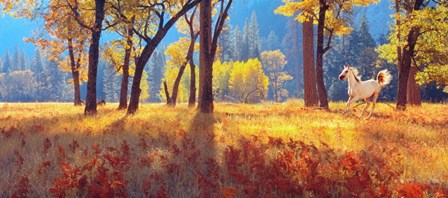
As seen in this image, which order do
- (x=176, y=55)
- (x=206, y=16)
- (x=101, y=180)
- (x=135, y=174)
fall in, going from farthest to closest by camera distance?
(x=176, y=55) → (x=206, y=16) → (x=135, y=174) → (x=101, y=180)

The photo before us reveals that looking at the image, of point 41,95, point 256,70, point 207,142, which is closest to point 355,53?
point 256,70

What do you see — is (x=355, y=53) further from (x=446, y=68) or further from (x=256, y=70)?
(x=446, y=68)

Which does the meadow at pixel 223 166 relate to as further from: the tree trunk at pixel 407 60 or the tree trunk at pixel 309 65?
the tree trunk at pixel 309 65

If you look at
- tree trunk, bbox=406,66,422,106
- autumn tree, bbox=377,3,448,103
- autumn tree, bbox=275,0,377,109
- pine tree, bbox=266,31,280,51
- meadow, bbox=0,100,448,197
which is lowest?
meadow, bbox=0,100,448,197

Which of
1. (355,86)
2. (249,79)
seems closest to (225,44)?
(249,79)

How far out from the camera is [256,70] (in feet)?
273

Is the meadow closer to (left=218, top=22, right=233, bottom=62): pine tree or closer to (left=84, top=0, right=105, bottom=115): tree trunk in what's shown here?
(left=84, top=0, right=105, bottom=115): tree trunk

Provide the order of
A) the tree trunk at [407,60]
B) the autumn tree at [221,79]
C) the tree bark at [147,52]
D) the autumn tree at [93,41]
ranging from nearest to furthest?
the autumn tree at [93,41] → the tree bark at [147,52] → the tree trunk at [407,60] → the autumn tree at [221,79]

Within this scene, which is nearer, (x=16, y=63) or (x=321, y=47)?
(x=321, y=47)

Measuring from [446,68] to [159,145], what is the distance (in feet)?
47.4

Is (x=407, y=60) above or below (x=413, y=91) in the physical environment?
above

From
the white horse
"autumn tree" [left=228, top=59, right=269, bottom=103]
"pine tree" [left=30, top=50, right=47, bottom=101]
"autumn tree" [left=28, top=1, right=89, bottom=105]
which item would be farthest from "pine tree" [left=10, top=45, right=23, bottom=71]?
the white horse

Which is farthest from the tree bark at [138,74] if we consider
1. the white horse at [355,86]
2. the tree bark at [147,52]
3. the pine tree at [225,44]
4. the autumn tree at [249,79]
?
the pine tree at [225,44]

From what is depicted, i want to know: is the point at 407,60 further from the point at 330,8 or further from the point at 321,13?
the point at 321,13
